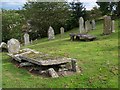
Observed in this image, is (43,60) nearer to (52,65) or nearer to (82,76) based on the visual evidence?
(52,65)

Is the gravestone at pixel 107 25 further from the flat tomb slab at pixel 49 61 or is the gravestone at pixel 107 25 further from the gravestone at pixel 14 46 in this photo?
the flat tomb slab at pixel 49 61

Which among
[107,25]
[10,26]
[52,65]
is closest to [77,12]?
[10,26]

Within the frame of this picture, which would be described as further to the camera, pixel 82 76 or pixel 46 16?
pixel 46 16

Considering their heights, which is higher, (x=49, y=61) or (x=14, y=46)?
(x=14, y=46)

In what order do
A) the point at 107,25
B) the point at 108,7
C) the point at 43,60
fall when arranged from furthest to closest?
the point at 108,7, the point at 107,25, the point at 43,60

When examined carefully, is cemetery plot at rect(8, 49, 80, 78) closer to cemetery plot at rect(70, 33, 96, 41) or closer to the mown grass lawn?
the mown grass lawn

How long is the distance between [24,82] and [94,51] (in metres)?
7.13

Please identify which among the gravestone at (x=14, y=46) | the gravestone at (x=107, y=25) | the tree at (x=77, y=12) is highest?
the tree at (x=77, y=12)

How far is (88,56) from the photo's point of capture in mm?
15844

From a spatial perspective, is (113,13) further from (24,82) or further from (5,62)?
(24,82)

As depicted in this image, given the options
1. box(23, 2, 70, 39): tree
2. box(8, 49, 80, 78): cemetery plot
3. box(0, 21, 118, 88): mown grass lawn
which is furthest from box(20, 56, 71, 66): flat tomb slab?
box(23, 2, 70, 39): tree

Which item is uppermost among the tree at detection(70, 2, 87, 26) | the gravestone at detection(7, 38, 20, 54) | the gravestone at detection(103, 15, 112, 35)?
the tree at detection(70, 2, 87, 26)

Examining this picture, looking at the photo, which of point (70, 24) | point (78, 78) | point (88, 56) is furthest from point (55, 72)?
point (70, 24)

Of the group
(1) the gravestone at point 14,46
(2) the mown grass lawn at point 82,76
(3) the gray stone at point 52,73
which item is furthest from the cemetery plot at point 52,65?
(1) the gravestone at point 14,46
